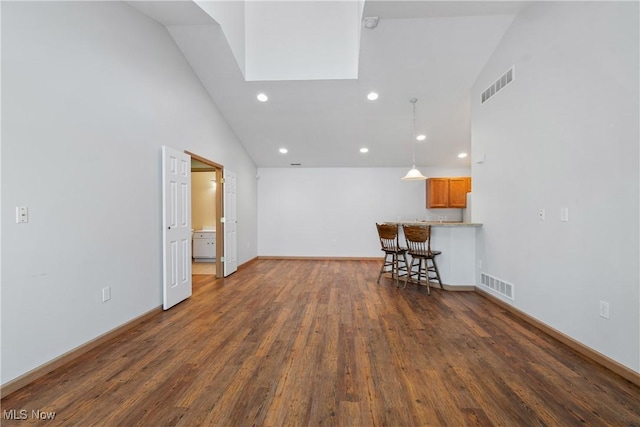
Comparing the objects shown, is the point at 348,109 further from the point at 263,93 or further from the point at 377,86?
the point at 263,93

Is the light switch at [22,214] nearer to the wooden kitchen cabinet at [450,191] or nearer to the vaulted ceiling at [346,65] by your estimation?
the vaulted ceiling at [346,65]

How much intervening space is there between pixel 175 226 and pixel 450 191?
590 cm

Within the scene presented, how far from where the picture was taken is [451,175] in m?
6.80

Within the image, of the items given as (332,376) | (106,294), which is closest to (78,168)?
(106,294)

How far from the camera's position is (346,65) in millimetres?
4180

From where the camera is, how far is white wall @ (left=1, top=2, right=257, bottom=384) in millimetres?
1874

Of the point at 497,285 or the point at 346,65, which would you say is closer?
the point at 497,285

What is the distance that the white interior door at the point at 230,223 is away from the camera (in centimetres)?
507

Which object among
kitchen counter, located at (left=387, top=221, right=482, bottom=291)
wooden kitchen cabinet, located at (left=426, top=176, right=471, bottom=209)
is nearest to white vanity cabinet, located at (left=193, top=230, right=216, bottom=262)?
kitchen counter, located at (left=387, top=221, right=482, bottom=291)

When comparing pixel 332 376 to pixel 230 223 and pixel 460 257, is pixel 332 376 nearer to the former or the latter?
pixel 460 257

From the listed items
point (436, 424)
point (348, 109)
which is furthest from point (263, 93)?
point (436, 424)

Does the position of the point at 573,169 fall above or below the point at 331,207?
above
